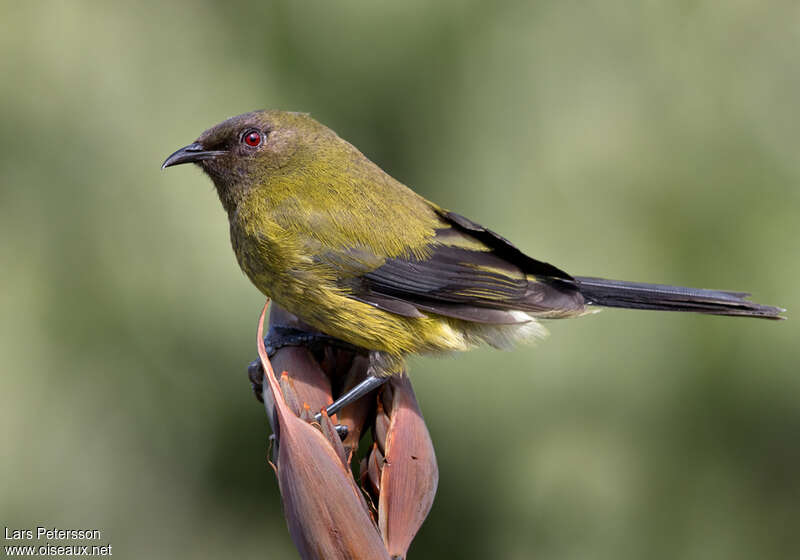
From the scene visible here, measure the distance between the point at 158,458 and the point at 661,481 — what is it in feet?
5.80

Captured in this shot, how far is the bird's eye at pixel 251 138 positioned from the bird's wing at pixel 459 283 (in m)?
0.45

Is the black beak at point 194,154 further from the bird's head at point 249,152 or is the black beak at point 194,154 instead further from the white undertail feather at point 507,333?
the white undertail feather at point 507,333

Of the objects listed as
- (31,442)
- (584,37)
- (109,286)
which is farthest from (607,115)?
(31,442)

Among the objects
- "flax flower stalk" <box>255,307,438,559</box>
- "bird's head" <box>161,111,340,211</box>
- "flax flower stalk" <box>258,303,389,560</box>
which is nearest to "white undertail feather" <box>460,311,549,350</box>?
"flax flower stalk" <box>255,307,438,559</box>

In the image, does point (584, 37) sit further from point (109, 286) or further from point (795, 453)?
point (109, 286)

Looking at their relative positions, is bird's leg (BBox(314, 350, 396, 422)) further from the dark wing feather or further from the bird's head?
the bird's head

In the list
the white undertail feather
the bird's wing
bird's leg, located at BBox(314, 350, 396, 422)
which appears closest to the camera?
bird's leg, located at BBox(314, 350, 396, 422)

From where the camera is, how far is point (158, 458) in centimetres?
285

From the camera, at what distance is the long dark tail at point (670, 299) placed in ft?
6.61

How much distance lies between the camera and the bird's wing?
2.07 metres

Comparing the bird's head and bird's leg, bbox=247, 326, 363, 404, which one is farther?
the bird's head

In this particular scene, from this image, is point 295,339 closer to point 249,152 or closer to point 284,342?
point 284,342

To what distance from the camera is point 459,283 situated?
2086 mm

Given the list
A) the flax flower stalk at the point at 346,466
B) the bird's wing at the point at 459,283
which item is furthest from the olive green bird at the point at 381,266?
the flax flower stalk at the point at 346,466
